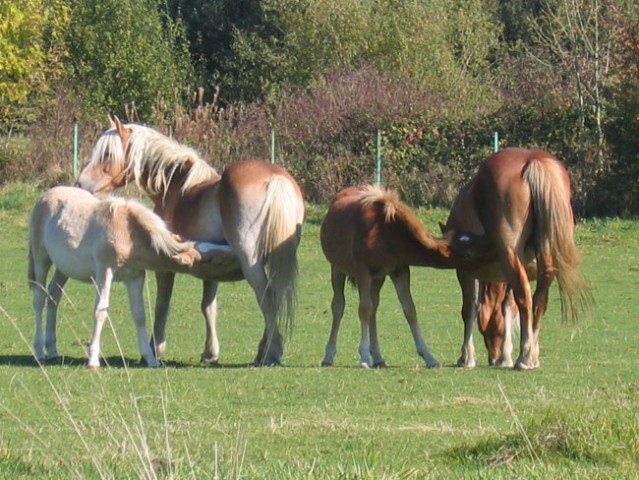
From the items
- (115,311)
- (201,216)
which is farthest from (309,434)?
(115,311)

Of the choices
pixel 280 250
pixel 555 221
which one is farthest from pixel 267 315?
pixel 555 221

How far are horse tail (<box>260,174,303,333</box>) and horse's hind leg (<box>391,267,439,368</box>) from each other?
3.33ft

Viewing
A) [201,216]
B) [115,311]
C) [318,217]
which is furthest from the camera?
[318,217]

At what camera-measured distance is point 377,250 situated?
39.4 feet

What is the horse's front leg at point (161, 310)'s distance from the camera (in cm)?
1289

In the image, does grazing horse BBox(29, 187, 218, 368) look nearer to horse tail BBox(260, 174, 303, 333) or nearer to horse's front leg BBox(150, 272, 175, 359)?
horse's front leg BBox(150, 272, 175, 359)

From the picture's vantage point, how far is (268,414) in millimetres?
9180

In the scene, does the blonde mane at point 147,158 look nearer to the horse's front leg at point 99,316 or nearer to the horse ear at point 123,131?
the horse ear at point 123,131

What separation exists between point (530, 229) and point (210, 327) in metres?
3.45

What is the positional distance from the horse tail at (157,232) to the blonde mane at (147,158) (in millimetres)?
1433

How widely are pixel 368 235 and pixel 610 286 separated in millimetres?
10600

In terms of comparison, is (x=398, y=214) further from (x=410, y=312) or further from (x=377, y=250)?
Result: (x=410, y=312)

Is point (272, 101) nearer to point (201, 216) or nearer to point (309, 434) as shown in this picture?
point (201, 216)

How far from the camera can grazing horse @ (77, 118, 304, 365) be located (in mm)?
12461
